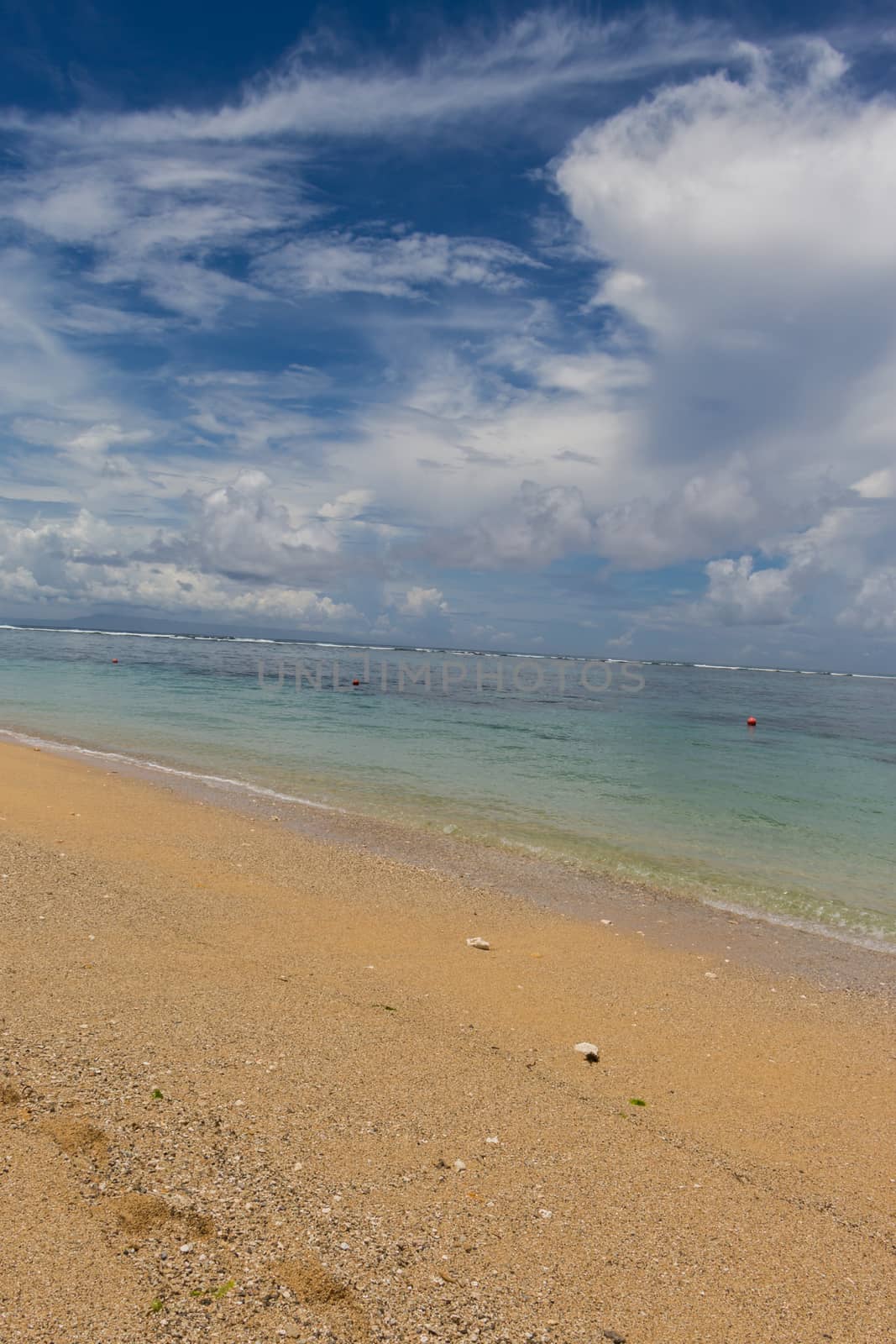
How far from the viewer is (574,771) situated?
74.5ft

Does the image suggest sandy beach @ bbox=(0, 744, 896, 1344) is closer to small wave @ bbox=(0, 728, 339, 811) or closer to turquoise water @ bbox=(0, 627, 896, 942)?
turquoise water @ bbox=(0, 627, 896, 942)

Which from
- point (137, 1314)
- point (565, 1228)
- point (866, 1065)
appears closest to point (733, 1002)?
point (866, 1065)

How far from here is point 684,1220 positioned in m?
A: 4.15

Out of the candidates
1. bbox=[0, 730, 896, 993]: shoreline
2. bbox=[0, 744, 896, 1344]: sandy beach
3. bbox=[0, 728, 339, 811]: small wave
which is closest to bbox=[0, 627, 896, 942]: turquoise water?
bbox=[0, 728, 339, 811]: small wave

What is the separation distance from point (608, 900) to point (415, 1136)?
6.82 m

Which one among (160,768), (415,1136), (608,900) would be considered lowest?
(608,900)

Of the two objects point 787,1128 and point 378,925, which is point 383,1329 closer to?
point 787,1128

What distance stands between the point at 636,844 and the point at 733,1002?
6723 mm

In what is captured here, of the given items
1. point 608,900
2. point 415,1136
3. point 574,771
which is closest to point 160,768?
point 574,771

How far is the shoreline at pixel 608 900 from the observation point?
9094 millimetres

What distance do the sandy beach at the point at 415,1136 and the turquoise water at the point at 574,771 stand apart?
4872 mm

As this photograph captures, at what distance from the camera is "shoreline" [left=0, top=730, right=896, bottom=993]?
9.09 metres

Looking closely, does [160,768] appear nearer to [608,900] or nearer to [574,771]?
[574,771]

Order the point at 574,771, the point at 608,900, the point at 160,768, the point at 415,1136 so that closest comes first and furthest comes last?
the point at 415,1136, the point at 608,900, the point at 160,768, the point at 574,771
